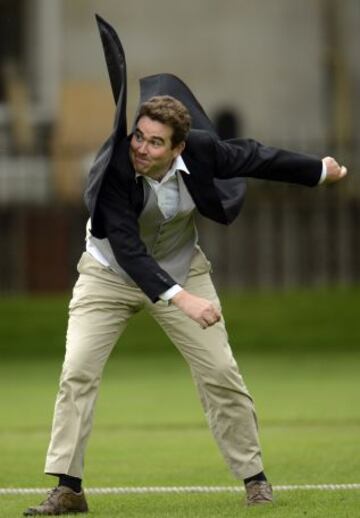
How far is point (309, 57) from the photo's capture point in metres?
26.8

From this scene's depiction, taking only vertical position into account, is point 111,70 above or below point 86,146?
above

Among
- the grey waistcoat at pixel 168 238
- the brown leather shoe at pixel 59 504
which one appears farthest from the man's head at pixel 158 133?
the brown leather shoe at pixel 59 504

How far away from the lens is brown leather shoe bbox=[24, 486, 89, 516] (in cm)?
845

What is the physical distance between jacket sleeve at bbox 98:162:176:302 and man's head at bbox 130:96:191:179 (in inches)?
5.3

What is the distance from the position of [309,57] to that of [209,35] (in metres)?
1.51

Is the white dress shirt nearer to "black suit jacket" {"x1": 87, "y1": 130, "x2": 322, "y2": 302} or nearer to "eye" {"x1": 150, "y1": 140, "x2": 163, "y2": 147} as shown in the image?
"black suit jacket" {"x1": 87, "y1": 130, "x2": 322, "y2": 302}

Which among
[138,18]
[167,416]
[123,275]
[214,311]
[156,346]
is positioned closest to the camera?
[214,311]

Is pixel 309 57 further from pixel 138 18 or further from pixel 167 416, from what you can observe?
pixel 167 416

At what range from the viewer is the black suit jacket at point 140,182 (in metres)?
8.29

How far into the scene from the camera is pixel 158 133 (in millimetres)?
8156

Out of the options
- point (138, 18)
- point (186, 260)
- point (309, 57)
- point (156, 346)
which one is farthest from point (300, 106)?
point (186, 260)

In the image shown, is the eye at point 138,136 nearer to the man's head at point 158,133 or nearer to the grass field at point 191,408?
the man's head at point 158,133

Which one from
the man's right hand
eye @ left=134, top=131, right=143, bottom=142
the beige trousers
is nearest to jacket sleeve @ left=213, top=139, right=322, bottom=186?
eye @ left=134, top=131, right=143, bottom=142

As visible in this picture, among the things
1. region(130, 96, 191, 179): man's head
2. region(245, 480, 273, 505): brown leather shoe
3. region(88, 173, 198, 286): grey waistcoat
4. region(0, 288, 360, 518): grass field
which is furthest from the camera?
region(0, 288, 360, 518): grass field
